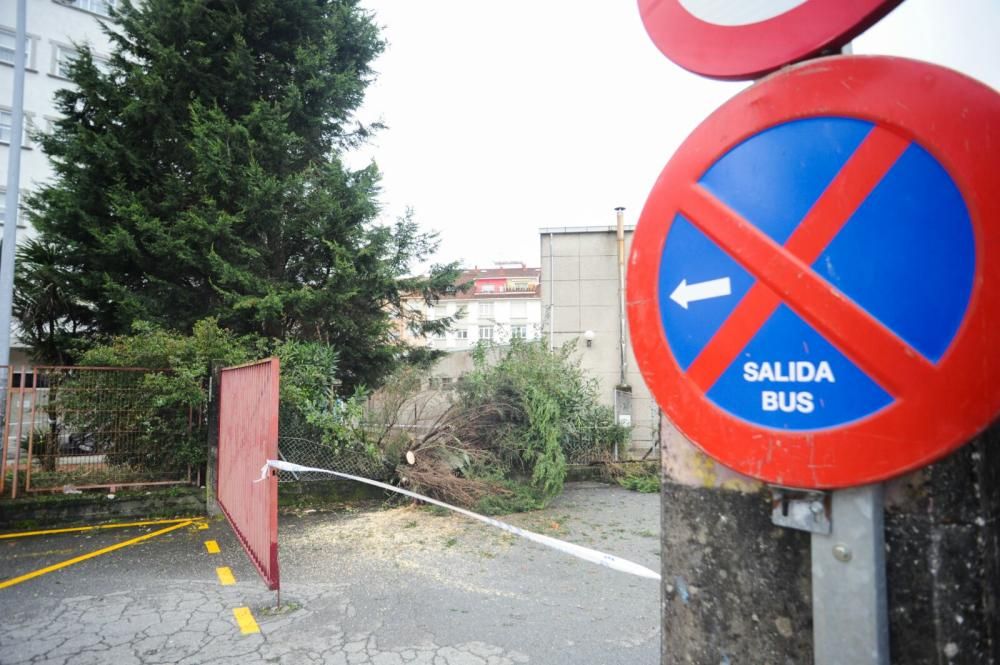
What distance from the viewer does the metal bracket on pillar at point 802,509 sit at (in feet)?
3.12

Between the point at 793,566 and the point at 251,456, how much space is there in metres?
5.20

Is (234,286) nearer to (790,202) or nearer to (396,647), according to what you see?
(396,647)

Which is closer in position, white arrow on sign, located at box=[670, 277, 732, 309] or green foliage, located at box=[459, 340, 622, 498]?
white arrow on sign, located at box=[670, 277, 732, 309]

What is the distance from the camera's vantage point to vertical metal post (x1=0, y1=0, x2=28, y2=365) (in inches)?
278

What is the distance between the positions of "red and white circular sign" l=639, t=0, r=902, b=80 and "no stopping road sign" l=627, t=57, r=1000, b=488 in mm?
85

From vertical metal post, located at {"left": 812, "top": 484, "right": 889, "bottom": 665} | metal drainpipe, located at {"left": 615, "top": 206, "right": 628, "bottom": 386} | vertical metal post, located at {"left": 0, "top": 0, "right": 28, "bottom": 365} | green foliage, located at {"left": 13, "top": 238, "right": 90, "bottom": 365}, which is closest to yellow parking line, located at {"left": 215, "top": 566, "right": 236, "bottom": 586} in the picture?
vertical metal post, located at {"left": 0, "top": 0, "right": 28, "bottom": 365}

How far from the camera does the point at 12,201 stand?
721 cm

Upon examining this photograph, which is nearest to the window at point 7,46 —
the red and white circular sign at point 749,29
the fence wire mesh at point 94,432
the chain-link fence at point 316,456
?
the fence wire mesh at point 94,432

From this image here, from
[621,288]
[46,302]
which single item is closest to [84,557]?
[46,302]

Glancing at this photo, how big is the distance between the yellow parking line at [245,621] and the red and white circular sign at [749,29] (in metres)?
4.58

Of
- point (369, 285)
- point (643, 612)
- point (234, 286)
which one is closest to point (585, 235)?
point (369, 285)

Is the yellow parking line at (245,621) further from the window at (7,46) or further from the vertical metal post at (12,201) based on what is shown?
the window at (7,46)

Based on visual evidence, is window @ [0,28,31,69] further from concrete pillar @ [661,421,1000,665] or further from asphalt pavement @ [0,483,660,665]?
concrete pillar @ [661,421,1000,665]

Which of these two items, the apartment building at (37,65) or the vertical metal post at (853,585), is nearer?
the vertical metal post at (853,585)
